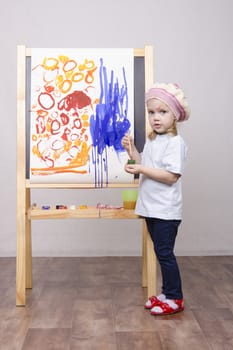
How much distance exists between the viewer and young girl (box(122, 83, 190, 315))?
2793 mm

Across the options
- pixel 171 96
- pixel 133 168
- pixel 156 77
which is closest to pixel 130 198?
pixel 133 168

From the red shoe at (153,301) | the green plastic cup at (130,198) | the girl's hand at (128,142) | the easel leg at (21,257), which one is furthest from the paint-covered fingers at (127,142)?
the red shoe at (153,301)

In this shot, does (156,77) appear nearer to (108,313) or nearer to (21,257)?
(21,257)

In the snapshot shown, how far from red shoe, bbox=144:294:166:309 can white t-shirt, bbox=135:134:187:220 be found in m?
0.42

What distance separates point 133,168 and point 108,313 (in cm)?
72

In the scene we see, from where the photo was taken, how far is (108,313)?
9.19 feet

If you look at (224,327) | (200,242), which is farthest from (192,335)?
(200,242)

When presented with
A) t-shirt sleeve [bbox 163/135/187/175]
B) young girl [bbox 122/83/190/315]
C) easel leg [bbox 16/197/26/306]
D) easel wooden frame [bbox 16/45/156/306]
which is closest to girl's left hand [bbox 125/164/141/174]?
young girl [bbox 122/83/190/315]

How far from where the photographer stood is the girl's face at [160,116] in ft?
9.26

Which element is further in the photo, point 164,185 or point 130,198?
point 130,198

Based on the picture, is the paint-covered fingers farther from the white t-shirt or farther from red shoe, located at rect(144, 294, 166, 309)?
red shoe, located at rect(144, 294, 166, 309)

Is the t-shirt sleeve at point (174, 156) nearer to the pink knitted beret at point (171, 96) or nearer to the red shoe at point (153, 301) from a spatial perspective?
the pink knitted beret at point (171, 96)

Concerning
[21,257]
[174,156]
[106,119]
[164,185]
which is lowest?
[21,257]

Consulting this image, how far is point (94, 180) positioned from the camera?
3004 millimetres
